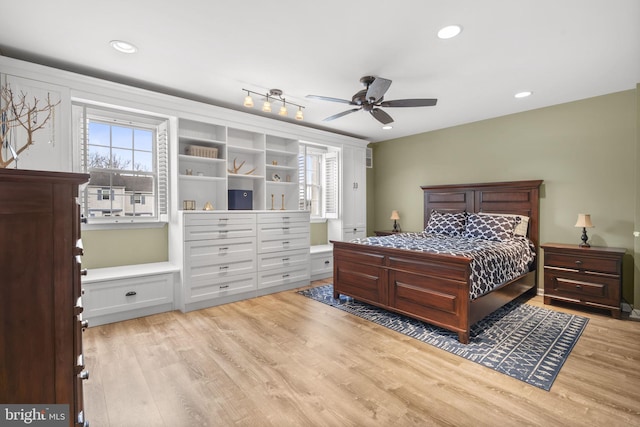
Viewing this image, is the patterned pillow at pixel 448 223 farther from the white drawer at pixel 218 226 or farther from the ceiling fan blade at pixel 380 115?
the white drawer at pixel 218 226

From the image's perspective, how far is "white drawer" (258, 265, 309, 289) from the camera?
165 inches

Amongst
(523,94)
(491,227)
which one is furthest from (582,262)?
(523,94)

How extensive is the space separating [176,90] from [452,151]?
13.9 feet

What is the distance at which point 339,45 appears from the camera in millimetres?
2574

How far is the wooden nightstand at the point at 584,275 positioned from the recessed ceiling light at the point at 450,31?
2781mm

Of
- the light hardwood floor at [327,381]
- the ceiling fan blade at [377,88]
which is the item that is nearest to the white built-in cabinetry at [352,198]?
the ceiling fan blade at [377,88]

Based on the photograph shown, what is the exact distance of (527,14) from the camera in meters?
2.16

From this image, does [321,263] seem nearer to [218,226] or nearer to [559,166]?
[218,226]

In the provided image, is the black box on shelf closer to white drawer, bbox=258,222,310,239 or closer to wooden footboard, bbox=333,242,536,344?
white drawer, bbox=258,222,310,239

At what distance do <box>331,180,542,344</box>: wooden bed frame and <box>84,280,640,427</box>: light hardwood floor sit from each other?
388 millimetres

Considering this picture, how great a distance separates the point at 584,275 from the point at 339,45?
362 centimetres

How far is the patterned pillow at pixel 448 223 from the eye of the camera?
4.52m

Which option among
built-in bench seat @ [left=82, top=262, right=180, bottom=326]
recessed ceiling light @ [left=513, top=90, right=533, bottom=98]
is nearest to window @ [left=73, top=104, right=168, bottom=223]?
built-in bench seat @ [left=82, top=262, right=180, bottom=326]

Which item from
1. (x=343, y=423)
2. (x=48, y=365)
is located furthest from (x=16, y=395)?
(x=343, y=423)
